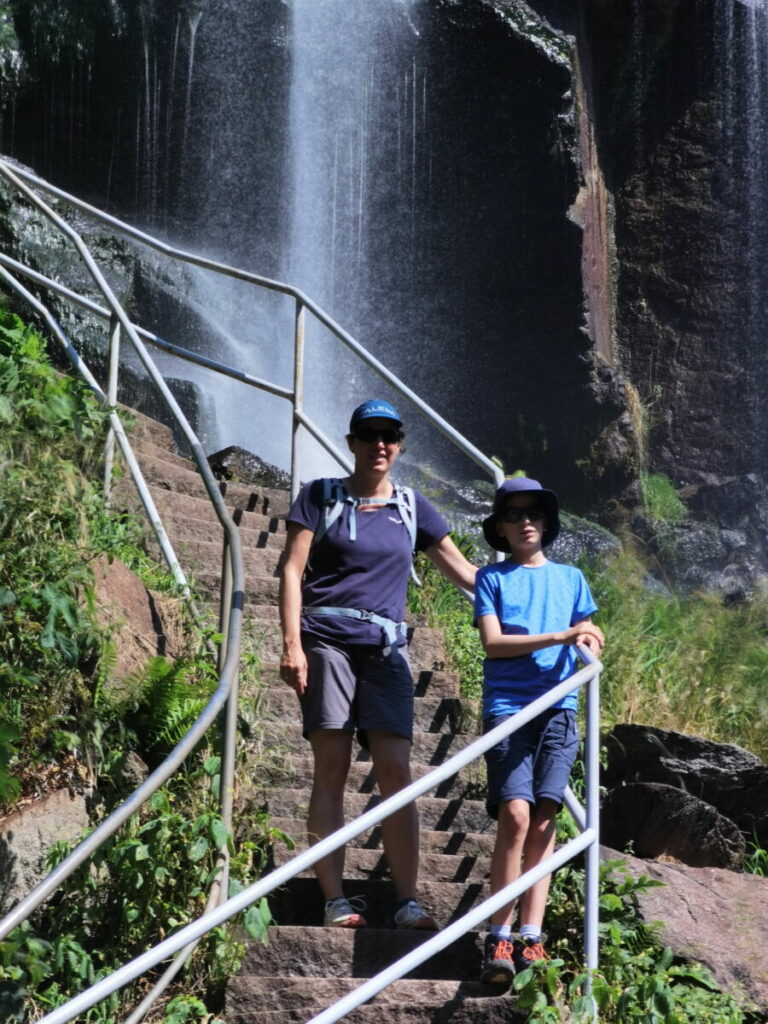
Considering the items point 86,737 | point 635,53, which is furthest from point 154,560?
point 635,53

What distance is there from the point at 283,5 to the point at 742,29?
5990mm

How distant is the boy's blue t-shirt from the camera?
176 inches

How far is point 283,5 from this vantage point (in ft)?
60.4

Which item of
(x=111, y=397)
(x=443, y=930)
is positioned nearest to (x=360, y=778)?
(x=443, y=930)

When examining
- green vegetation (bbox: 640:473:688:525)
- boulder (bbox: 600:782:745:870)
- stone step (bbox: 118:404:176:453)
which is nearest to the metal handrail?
boulder (bbox: 600:782:745:870)

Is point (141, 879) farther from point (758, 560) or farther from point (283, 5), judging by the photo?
point (283, 5)

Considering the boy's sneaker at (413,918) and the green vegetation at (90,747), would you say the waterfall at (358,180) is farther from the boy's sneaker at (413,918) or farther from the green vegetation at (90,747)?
the boy's sneaker at (413,918)

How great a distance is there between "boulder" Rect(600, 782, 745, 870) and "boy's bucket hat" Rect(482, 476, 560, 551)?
1724mm

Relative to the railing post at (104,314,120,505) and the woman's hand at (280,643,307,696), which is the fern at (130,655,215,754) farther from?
the railing post at (104,314,120,505)

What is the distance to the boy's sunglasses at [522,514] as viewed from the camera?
4.66 metres

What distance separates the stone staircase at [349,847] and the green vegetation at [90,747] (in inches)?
Result: 6.1

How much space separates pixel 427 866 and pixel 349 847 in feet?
0.93

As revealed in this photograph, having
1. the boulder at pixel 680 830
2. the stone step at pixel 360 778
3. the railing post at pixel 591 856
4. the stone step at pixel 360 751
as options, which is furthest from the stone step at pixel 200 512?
the railing post at pixel 591 856

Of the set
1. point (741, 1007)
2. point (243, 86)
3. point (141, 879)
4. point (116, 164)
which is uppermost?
point (243, 86)
